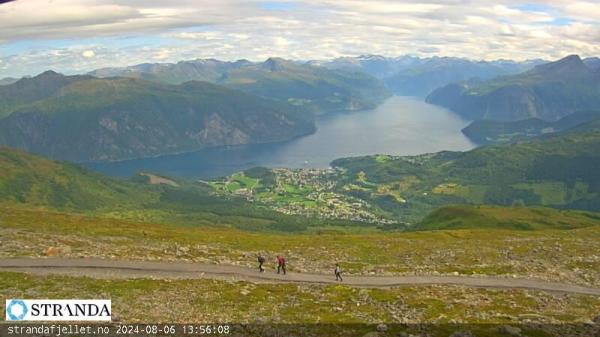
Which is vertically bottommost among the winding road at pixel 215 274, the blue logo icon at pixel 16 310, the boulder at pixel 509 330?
the winding road at pixel 215 274

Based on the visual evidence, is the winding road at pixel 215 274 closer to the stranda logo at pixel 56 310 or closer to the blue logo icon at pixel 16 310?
the stranda logo at pixel 56 310

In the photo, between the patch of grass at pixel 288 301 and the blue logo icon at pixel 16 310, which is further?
the patch of grass at pixel 288 301

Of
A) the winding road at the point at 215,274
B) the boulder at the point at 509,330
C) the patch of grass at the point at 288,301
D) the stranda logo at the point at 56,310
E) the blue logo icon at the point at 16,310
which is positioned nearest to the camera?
the blue logo icon at the point at 16,310

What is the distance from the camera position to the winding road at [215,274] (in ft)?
166

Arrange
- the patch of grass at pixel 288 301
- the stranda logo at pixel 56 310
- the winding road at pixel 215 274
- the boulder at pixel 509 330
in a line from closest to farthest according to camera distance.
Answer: the stranda logo at pixel 56 310
the boulder at pixel 509 330
the patch of grass at pixel 288 301
the winding road at pixel 215 274

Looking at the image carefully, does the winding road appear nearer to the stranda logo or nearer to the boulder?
the stranda logo

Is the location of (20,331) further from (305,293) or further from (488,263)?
(488,263)

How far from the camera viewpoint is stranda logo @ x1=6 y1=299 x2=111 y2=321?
3506cm

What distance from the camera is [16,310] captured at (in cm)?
3544

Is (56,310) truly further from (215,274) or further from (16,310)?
(215,274)

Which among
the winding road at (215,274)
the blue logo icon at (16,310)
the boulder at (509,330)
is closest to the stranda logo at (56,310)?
the blue logo icon at (16,310)

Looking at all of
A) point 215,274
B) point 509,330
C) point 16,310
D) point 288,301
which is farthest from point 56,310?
point 509,330

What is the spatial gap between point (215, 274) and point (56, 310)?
19484 mm

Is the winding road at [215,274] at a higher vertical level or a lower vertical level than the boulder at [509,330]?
lower
